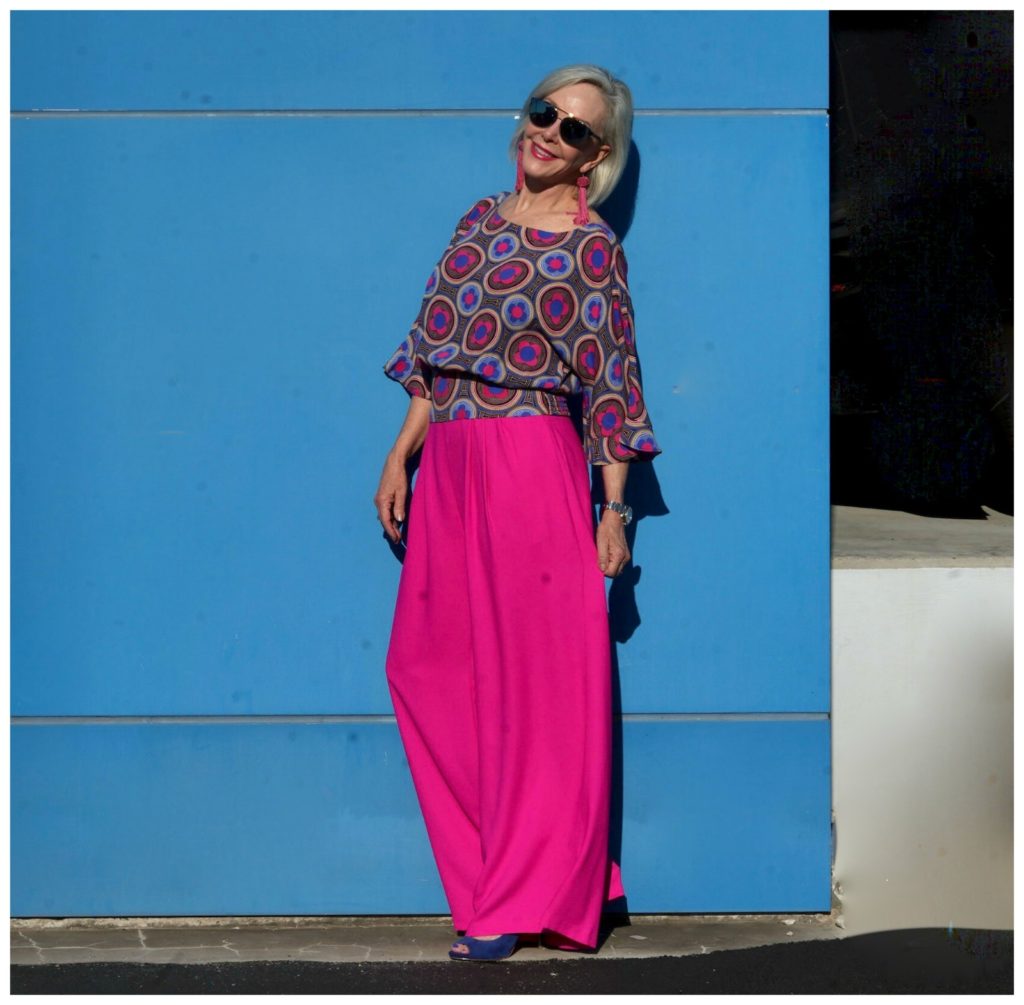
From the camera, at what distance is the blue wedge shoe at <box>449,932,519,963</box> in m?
3.47

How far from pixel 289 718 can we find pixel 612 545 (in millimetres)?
1017

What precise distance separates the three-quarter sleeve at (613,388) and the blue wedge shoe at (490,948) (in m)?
1.16

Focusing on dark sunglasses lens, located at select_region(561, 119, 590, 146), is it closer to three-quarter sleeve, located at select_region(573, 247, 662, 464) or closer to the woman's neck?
the woman's neck

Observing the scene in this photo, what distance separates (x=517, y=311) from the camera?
341 cm

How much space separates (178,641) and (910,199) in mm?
2624

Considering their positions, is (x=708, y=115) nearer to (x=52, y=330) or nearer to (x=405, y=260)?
(x=405, y=260)

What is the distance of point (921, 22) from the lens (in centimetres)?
454

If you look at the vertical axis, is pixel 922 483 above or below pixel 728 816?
above

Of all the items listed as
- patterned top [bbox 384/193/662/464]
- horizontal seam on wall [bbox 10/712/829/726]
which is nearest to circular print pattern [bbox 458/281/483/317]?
patterned top [bbox 384/193/662/464]

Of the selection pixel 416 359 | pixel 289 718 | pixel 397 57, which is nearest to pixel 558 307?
pixel 416 359

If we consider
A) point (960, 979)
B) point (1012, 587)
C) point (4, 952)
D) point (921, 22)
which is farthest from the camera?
point (921, 22)

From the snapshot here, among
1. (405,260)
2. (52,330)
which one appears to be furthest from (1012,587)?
(52,330)

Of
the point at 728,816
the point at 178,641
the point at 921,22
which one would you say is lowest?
the point at 728,816

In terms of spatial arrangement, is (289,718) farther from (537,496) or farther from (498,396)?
(498,396)
